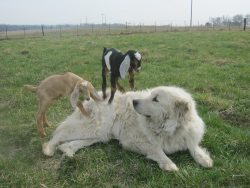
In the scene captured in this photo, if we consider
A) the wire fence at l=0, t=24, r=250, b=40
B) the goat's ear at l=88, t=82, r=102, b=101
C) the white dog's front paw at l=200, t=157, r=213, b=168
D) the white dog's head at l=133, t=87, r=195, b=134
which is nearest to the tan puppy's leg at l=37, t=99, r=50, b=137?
the goat's ear at l=88, t=82, r=102, b=101

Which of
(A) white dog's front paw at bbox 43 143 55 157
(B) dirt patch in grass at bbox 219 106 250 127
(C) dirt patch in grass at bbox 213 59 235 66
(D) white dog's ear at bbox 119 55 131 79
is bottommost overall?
(A) white dog's front paw at bbox 43 143 55 157

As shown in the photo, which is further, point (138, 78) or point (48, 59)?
point (48, 59)

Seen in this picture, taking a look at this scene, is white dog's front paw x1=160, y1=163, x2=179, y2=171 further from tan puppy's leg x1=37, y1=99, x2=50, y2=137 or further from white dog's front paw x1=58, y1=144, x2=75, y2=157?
tan puppy's leg x1=37, y1=99, x2=50, y2=137

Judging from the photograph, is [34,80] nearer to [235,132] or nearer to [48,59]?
[48,59]

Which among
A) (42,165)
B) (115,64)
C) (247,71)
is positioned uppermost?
(115,64)

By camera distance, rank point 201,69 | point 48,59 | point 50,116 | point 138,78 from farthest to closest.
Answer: point 48,59, point 201,69, point 138,78, point 50,116

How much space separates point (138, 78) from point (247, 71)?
10.2 ft

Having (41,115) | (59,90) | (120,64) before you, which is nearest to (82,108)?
(59,90)

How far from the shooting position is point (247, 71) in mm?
10398

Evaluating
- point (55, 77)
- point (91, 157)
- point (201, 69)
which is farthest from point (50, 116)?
point (201, 69)

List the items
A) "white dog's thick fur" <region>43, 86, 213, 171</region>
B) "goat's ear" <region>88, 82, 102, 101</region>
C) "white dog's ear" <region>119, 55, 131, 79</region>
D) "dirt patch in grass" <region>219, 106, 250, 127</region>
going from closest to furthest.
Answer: "white dog's thick fur" <region>43, 86, 213, 171</region>
"white dog's ear" <region>119, 55, 131, 79</region>
"goat's ear" <region>88, 82, 102, 101</region>
"dirt patch in grass" <region>219, 106, 250, 127</region>

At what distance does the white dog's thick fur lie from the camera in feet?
15.4

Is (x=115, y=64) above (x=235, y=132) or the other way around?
above

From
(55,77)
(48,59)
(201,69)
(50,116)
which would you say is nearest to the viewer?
(55,77)
